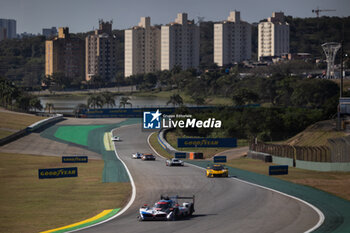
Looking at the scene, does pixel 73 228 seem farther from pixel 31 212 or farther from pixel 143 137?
pixel 143 137

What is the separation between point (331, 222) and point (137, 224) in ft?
36.7

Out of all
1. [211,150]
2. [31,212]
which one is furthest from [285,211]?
[211,150]

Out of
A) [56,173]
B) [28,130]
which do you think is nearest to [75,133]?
[28,130]

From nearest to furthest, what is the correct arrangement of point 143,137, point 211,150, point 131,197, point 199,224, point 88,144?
1. point 199,224
2. point 131,197
3. point 211,150
4. point 88,144
5. point 143,137

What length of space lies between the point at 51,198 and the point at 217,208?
14.5m

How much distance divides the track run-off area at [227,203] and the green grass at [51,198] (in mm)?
1950

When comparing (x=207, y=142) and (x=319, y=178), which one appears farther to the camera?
(x=207, y=142)

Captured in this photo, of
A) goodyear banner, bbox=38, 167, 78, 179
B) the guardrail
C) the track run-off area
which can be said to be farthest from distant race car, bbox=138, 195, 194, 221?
the guardrail

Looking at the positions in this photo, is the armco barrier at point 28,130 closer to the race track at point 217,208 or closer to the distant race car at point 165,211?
the race track at point 217,208

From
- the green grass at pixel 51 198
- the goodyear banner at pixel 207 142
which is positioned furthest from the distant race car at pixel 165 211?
the goodyear banner at pixel 207 142

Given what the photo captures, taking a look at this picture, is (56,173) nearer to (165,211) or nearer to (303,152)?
(165,211)

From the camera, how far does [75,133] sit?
117750 mm

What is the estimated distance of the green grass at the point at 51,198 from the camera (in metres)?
33.2

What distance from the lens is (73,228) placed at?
3023 cm
